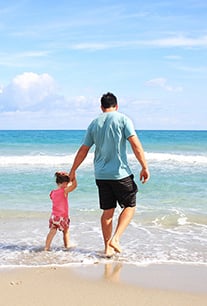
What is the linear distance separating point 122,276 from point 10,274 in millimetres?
1092

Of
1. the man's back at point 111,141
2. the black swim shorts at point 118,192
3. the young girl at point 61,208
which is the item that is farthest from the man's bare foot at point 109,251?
the man's back at point 111,141

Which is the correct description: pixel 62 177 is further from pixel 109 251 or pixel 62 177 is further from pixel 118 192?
pixel 109 251

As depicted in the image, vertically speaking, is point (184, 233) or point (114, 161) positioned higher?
point (114, 161)

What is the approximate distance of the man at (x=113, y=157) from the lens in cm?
497

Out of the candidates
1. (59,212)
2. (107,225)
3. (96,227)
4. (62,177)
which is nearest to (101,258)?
(107,225)

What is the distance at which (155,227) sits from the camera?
6.92m

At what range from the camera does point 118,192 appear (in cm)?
511

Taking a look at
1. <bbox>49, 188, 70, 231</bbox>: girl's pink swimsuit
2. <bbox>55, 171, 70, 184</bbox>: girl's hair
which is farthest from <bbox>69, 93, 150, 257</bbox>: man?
<bbox>49, 188, 70, 231</bbox>: girl's pink swimsuit

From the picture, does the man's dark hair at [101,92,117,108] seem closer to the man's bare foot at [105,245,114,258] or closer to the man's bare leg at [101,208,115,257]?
the man's bare leg at [101,208,115,257]

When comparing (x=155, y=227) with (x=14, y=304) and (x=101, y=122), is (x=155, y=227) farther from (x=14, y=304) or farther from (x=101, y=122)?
(x=14, y=304)

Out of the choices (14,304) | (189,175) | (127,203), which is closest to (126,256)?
(127,203)

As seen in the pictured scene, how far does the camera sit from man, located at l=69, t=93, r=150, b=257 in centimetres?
497

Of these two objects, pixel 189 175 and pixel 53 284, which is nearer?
pixel 53 284

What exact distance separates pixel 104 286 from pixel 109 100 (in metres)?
2.03
